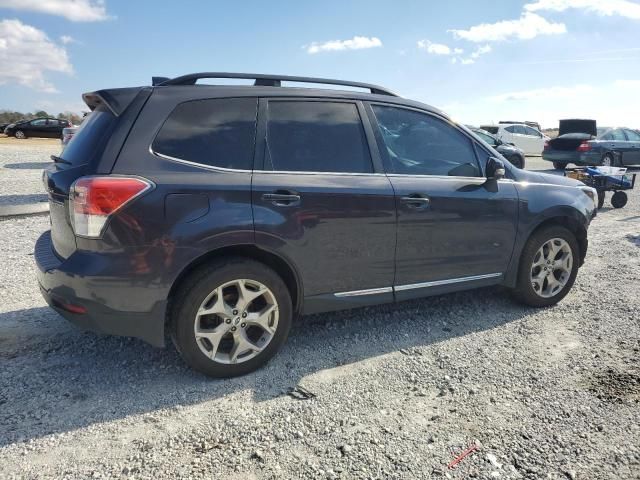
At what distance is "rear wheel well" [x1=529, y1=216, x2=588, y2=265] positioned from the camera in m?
4.37

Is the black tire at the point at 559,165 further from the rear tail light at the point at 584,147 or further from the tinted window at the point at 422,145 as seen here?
the tinted window at the point at 422,145

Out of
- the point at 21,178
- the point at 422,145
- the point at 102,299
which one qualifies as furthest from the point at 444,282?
the point at 21,178

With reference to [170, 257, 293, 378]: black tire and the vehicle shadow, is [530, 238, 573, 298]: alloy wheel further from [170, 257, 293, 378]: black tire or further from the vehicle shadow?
[170, 257, 293, 378]: black tire

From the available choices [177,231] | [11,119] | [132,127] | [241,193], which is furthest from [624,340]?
[11,119]

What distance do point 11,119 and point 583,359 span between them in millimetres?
48857

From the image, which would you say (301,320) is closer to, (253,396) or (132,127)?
(253,396)

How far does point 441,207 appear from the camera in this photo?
3.70 metres

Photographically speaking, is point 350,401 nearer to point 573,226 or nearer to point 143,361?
point 143,361

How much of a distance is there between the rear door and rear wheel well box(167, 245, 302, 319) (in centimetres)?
7

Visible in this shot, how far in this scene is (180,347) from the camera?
9.80ft

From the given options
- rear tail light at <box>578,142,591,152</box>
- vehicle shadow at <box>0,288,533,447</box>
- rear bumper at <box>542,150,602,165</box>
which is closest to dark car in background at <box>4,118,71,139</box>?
rear bumper at <box>542,150,602,165</box>

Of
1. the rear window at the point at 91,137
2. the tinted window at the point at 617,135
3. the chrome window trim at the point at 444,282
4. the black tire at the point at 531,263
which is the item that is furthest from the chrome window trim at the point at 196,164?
the tinted window at the point at 617,135

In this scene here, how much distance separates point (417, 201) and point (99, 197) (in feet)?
7.09

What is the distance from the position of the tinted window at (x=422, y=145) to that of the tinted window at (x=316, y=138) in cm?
24
